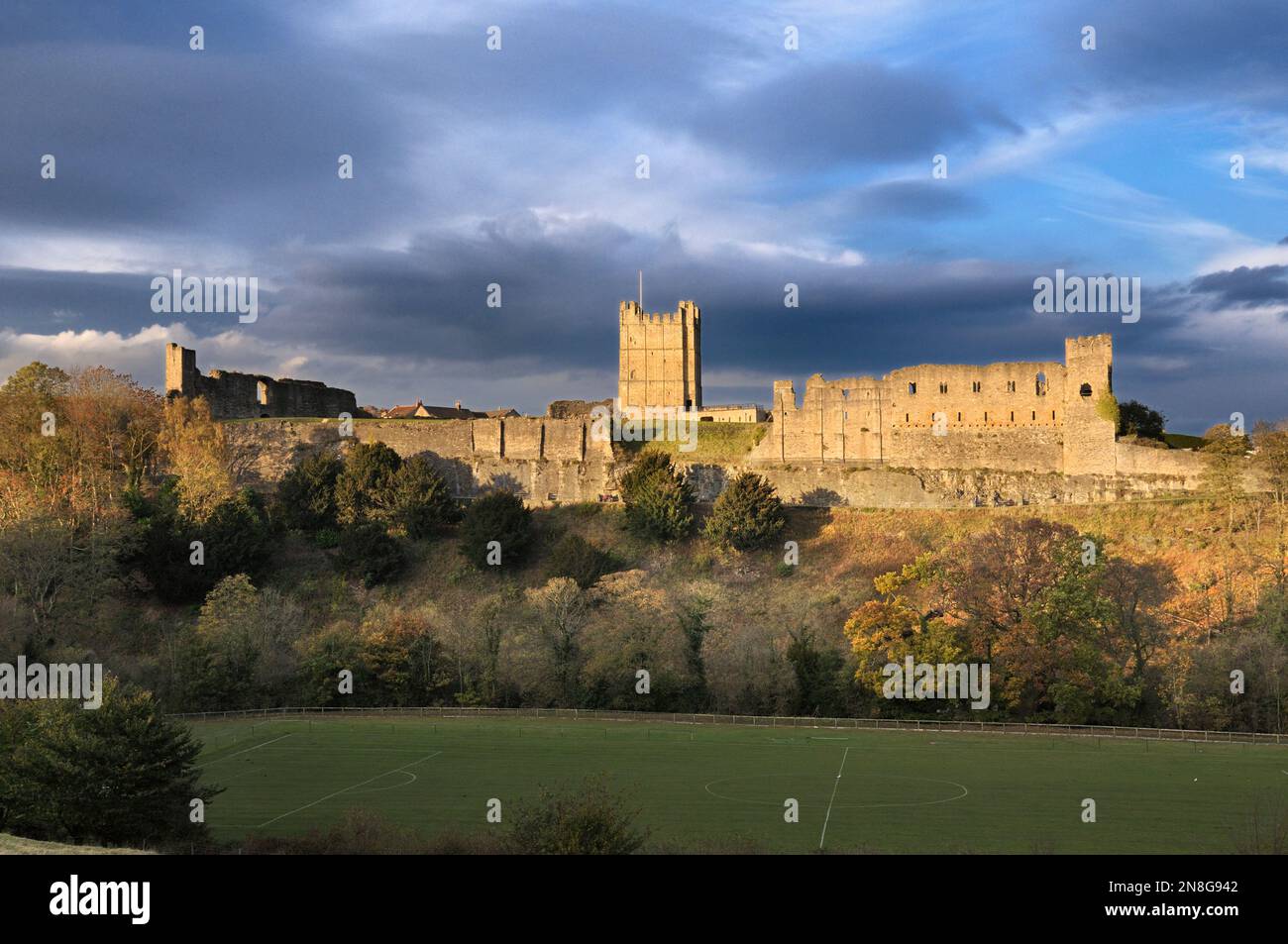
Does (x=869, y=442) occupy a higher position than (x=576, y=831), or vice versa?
(x=869, y=442)

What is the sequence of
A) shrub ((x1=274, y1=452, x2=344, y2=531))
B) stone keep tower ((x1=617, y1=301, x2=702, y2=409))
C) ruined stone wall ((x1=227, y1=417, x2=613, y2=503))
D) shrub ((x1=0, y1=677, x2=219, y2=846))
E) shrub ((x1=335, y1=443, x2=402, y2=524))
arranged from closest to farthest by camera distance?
1. shrub ((x1=0, y1=677, x2=219, y2=846))
2. shrub ((x1=335, y1=443, x2=402, y2=524))
3. shrub ((x1=274, y1=452, x2=344, y2=531))
4. ruined stone wall ((x1=227, y1=417, x2=613, y2=503))
5. stone keep tower ((x1=617, y1=301, x2=702, y2=409))

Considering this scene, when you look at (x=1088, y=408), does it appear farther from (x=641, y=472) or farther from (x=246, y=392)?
(x=246, y=392)

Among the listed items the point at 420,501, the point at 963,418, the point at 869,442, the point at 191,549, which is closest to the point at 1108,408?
the point at 963,418

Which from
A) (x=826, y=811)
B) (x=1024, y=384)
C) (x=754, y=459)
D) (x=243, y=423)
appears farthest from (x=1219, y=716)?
(x=243, y=423)

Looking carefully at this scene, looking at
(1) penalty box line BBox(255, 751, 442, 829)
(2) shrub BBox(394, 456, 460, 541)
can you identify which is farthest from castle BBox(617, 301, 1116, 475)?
(1) penalty box line BBox(255, 751, 442, 829)

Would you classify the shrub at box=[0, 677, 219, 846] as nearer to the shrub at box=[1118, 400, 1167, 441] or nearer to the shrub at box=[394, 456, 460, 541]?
the shrub at box=[394, 456, 460, 541]

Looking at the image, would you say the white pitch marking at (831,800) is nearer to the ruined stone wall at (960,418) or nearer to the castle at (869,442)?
the castle at (869,442)
